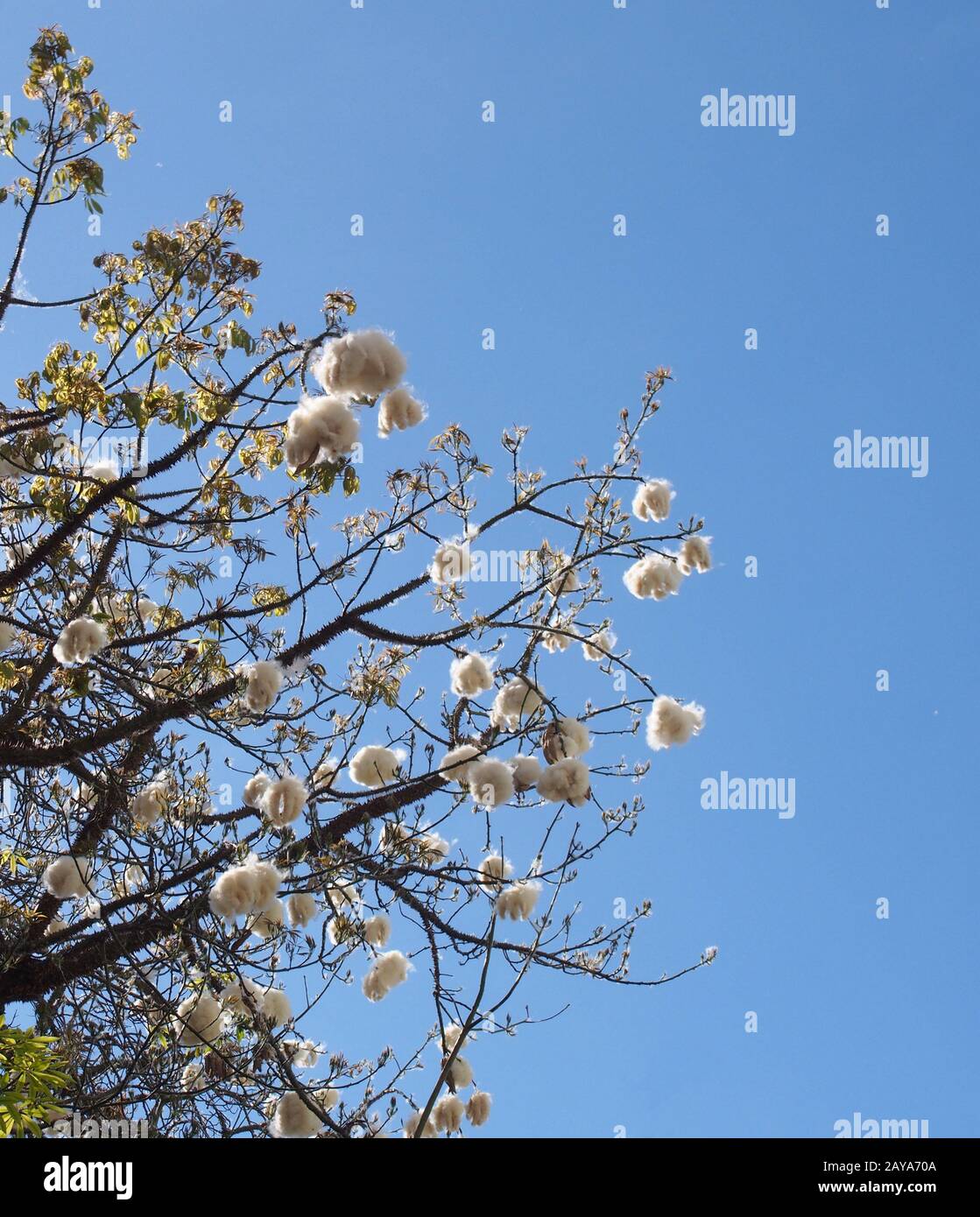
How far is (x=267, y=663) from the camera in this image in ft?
11.3

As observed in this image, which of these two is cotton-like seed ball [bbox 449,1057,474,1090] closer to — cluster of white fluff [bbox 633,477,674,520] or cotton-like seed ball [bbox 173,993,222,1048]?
cotton-like seed ball [bbox 173,993,222,1048]

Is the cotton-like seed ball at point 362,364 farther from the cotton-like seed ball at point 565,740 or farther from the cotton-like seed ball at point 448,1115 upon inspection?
the cotton-like seed ball at point 448,1115

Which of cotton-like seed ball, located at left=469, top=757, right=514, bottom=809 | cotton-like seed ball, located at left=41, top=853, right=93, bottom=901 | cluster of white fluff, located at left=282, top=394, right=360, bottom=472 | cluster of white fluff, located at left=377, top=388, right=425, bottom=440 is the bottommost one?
cotton-like seed ball, located at left=41, top=853, right=93, bottom=901

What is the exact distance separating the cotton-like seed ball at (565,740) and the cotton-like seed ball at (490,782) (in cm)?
15

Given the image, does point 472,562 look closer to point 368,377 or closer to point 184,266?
point 368,377

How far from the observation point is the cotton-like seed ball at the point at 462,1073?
368 centimetres

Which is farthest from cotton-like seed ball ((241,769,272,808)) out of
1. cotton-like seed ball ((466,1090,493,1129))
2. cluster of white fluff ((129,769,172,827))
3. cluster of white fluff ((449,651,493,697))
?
cotton-like seed ball ((466,1090,493,1129))

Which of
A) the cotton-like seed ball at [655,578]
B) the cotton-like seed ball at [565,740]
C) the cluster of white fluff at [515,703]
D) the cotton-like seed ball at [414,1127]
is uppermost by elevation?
the cotton-like seed ball at [655,578]

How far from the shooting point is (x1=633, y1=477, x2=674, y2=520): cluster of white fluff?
12.0 ft

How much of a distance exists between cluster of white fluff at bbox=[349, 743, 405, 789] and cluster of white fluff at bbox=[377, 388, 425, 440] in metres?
1.10

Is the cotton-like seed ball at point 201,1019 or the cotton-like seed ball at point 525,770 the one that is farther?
the cotton-like seed ball at point 201,1019

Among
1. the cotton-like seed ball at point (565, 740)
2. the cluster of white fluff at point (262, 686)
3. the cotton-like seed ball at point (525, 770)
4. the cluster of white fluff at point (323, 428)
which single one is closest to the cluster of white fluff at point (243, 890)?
the cluster of white fluff at point (262, 686)
